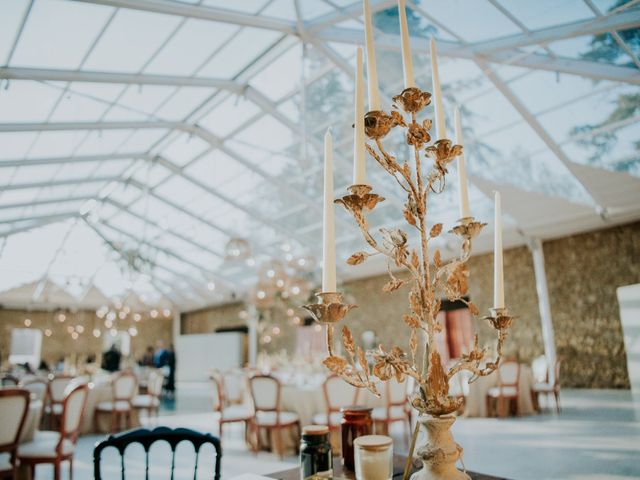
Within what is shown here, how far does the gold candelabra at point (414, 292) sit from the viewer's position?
989 mm

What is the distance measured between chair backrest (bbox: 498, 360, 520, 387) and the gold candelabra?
262 inches

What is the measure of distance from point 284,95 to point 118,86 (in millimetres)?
2540

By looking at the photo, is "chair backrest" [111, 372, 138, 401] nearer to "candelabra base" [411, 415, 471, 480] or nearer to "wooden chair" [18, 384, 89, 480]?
"wooden chair" [18, 384, 89, 480]

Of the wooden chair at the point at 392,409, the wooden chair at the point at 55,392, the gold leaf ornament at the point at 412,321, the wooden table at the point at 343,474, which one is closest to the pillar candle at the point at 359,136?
the gold leaf ornament at the point at 412,321

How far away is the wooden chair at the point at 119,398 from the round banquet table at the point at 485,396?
5.52 metres

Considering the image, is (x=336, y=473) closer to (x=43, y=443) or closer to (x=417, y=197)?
(x=417, y=197)

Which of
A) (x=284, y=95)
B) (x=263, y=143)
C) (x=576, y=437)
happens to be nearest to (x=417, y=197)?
(x=576, y=437)

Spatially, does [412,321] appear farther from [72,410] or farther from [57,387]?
[57,387]

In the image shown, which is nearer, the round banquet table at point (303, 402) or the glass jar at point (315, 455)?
the glass jar at point (315, 455)

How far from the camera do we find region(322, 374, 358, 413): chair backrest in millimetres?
4992

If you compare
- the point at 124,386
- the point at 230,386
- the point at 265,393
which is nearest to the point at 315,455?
the point at 265,393

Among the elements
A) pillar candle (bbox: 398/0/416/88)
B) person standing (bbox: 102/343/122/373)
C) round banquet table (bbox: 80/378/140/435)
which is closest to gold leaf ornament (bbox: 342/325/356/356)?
pillar candle (bbox: 398/0/416/88)

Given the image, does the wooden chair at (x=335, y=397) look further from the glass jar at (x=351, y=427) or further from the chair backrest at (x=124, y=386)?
the glass jar at (x=351, y=427)

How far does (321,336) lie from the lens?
14.8 m
